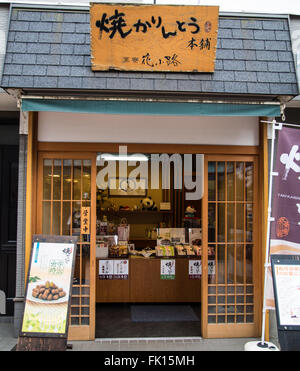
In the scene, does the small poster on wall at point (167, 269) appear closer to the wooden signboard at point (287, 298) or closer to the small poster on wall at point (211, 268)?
the small poster on wall at point (211, 268)

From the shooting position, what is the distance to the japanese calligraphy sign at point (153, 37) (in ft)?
15.6

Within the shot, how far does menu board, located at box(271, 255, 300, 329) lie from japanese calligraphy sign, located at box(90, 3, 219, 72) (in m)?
3.02

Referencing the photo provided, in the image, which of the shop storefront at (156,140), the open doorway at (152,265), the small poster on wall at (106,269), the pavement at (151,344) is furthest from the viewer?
the small poster on wall at (106,269)

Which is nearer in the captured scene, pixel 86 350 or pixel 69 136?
pixel 86 350

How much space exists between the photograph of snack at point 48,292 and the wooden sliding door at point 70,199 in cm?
117

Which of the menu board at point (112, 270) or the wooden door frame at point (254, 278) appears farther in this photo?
the menu board at point (112, 270)

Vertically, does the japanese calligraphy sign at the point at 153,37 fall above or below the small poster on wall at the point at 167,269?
above

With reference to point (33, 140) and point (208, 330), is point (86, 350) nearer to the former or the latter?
point (208, 330)

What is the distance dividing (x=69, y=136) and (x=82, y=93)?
3.33ft

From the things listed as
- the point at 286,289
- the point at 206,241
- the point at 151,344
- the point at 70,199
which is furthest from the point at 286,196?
the point at 70,199

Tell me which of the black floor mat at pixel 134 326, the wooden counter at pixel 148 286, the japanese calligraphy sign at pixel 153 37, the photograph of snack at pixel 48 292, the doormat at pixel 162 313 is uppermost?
the japanese calligraphy sign at pixel 153 37

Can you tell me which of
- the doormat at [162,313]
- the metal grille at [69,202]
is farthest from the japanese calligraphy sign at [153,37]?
the doormat at [162,313]
